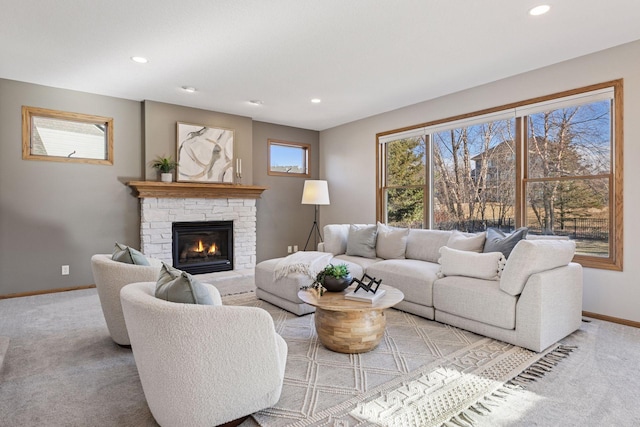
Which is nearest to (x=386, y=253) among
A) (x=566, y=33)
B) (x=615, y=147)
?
(x=615, y=147)

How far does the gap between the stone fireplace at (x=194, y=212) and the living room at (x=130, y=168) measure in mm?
252

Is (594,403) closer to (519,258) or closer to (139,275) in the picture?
(519,258)

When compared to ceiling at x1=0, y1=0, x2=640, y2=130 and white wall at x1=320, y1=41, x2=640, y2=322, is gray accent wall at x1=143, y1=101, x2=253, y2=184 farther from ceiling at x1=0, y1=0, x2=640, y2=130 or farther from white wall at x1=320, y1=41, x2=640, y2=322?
Result: white wall at x1=320, y1=41, x2=640, y2=322

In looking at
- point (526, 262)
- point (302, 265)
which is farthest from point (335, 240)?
point (526, 262)

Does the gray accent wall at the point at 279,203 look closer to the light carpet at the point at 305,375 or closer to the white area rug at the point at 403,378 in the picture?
the light carpet at the point at 305,375

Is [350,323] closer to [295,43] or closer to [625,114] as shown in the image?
[295,43]

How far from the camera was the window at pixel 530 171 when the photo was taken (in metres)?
3.47

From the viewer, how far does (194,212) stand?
215 inches

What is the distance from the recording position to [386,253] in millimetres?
4480

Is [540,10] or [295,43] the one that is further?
[295,43]

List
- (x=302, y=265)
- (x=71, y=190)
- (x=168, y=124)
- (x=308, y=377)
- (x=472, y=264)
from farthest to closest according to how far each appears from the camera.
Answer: (x=168, y=124)
(x=71, y=190)
(x=302, y=265)
(x=472, y=264)
(x=308, y=377)

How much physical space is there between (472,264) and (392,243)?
52.2 inches

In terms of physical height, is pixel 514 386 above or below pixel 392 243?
below

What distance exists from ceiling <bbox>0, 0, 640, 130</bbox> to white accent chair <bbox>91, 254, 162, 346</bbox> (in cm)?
193
